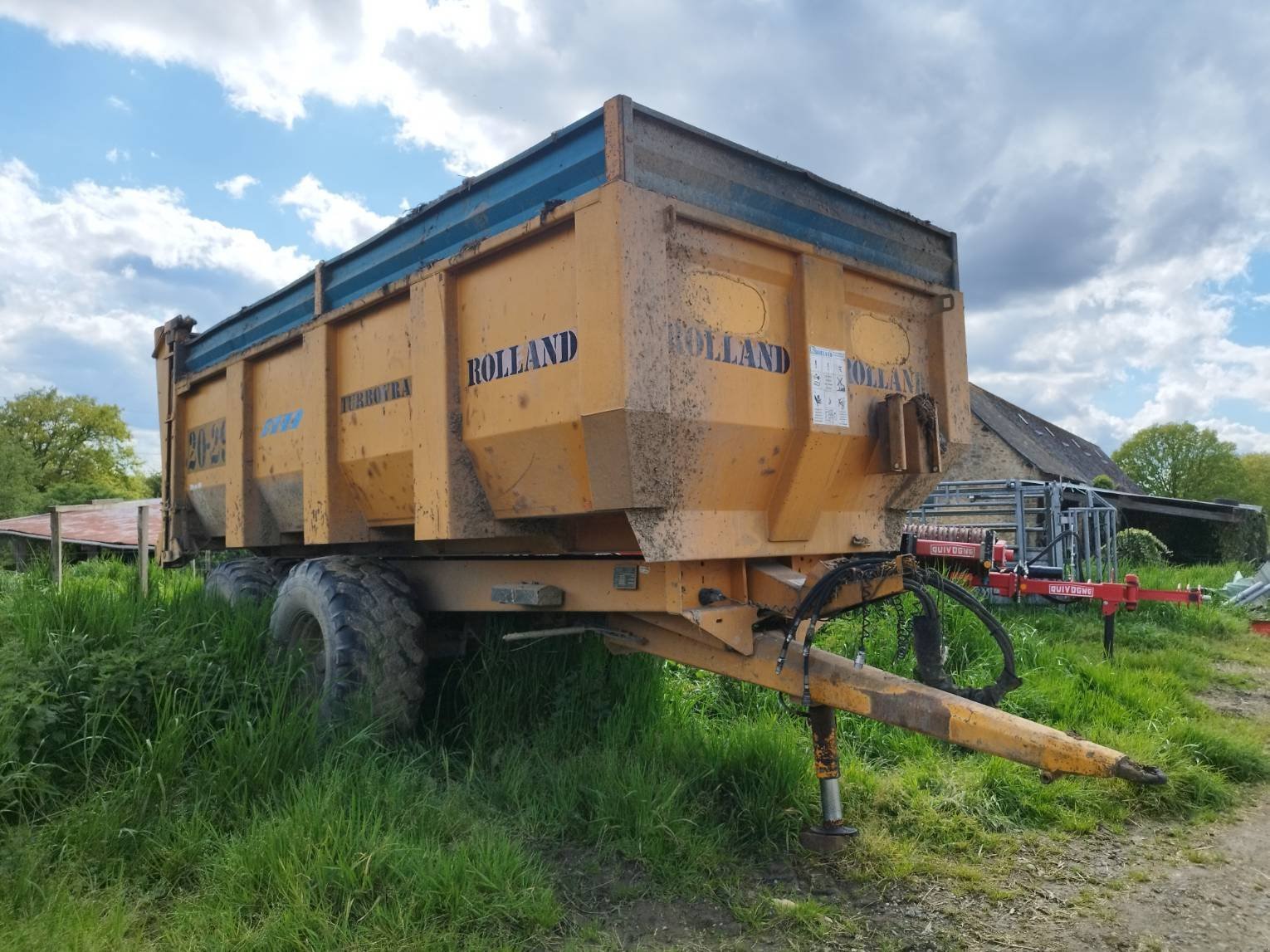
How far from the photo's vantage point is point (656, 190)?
338cm

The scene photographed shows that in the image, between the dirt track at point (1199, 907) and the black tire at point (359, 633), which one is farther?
the black tire at point (359, 633)

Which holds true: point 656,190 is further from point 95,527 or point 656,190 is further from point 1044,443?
point 1044,443

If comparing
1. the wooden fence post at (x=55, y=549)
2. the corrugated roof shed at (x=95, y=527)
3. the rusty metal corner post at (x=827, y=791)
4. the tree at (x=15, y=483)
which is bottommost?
the rusty metal corner post at (x=827, y=791)

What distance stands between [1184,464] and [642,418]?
5029 cm

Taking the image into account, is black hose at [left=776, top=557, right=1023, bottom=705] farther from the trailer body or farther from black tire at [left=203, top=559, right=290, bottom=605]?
black tire at [left=203, top=559, right=290, bottom=605]

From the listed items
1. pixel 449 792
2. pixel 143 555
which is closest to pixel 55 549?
pixel 143 555

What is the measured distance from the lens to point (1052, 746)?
292 cm

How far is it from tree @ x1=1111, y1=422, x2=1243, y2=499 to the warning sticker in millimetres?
45339

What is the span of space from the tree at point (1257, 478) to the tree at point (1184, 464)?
1.54 m

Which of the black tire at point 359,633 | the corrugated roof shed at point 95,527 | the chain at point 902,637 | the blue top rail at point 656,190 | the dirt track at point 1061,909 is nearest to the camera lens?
the dirt track at point 1061,909

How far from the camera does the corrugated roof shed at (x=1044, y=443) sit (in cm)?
2058

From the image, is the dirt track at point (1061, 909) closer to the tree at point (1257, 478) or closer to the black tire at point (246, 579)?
the black tire at point (246, 579)

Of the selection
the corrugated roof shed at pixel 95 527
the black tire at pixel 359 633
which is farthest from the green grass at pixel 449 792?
the corrugated roof shed at pixel 95 527

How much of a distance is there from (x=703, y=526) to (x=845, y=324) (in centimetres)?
122
